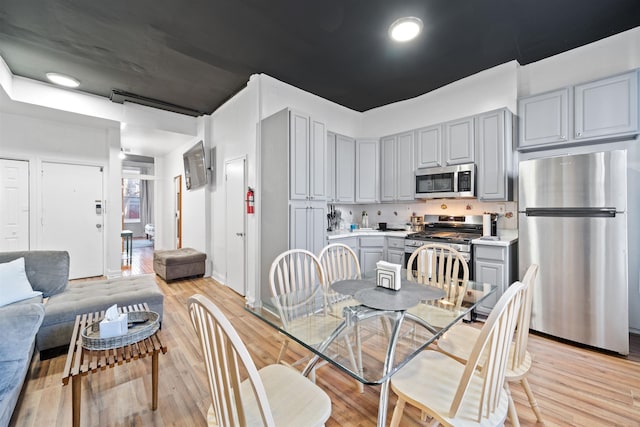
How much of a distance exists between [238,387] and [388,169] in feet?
12.4

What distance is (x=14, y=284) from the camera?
2.26 m

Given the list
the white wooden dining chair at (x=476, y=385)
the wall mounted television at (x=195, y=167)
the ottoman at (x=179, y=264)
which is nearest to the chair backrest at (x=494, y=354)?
the white wooden dining chair at (x=476, y=385)

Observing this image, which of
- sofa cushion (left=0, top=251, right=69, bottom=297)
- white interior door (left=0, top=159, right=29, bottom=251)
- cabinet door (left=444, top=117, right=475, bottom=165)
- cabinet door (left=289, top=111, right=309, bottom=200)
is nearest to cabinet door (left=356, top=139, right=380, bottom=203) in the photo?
cabinet door (left=444, top=117, right=475, bottom=165)

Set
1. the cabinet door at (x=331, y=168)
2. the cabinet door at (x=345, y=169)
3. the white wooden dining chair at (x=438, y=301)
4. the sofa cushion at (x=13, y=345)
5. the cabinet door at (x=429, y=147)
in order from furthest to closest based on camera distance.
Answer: the cabinet door at (x=345, y=169), the cabinet door at (x=331, y=168), the cabinet door at (x=429, y=147), the white wooden dining chair at (x=438, y=301), the sofa cushion at (x=13, y=345)

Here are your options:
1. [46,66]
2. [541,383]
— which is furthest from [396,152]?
[46,66]

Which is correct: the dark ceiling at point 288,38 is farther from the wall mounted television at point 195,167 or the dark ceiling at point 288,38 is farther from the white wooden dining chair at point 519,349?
the white wooden dining chair at point 519,349

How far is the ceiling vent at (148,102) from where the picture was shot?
4.07 metres

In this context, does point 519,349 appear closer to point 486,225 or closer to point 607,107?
point 486,225

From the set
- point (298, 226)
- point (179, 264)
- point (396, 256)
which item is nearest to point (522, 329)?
point (298, 226)

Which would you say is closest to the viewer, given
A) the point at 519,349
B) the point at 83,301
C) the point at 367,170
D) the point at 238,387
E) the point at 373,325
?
the point at 238,387

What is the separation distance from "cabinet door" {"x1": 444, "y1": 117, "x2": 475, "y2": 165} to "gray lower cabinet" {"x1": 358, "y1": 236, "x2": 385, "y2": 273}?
1.40 metres

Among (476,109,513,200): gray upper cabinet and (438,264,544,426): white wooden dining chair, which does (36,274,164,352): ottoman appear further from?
(476,109,513,200): gray upper cabinet

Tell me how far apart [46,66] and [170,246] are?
4495mm

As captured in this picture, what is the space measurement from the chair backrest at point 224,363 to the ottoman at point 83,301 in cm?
209
